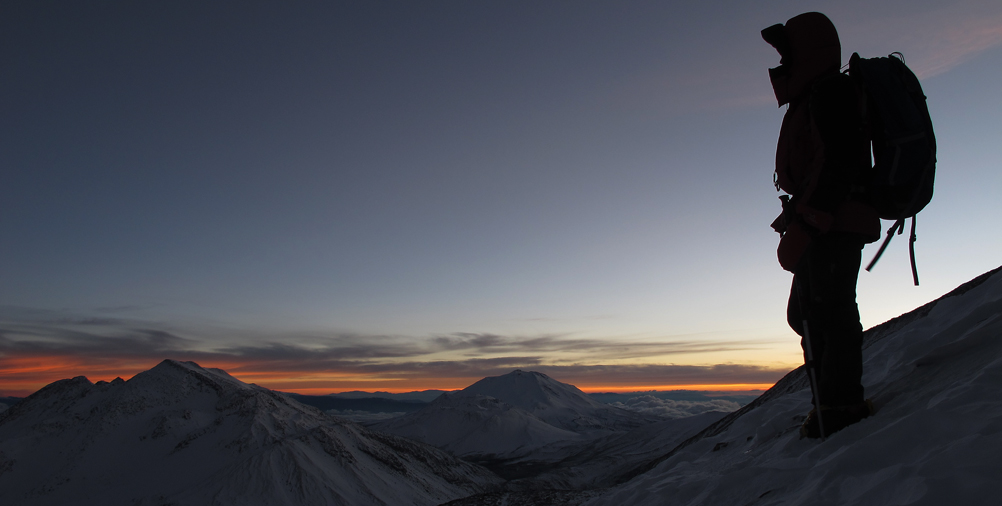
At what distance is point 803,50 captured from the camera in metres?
5.93

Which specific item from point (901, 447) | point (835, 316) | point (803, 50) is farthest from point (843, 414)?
point (803, 50)

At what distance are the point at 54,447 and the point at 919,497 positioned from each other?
114149 mm

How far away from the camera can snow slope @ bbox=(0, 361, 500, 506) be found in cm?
7625

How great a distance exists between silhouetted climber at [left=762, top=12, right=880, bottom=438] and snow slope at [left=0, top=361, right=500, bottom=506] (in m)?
83.8

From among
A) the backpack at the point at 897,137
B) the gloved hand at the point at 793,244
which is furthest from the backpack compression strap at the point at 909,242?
the gloved hand at the point at 793,244

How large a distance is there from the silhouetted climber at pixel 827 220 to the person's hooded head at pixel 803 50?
1 cm

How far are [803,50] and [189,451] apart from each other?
334 ft

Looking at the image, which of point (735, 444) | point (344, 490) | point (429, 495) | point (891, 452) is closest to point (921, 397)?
point (891, 452)

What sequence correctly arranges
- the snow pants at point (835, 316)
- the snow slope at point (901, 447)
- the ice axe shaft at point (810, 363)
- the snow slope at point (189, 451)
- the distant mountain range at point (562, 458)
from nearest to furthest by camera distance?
1. the snow slope at point (901, 447)
2. the distant mountain range at point (562, 458)
3. the snow pants at point (835, 316)
4. the ice axe shaft at point (810, 363)
5. the snow slope at point (189, 451)

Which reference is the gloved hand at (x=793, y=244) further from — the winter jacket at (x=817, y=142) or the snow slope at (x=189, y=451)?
the snow slope at (x=189, y=451)

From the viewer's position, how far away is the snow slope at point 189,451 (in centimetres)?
7625

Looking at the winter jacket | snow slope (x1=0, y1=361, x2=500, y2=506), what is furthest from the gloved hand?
snow slope (x1=0, y1=361, x2=500, y2=506)

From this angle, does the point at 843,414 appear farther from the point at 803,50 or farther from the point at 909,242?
the point at 803,50

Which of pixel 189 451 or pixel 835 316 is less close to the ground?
pixel 835 316
